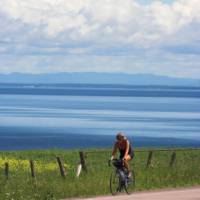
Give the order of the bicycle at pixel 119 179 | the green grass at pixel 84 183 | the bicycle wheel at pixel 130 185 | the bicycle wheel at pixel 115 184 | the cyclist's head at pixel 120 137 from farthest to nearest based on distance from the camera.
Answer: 1. the bicycle wheel at pixel 130 185
2. the bicycle wheel at pixel 115 184
3. the bicycle at pixel 119 179
4. the green grass at pixel 84 183
5. the cyclist's head at pixel 120 137

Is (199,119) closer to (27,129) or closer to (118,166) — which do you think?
(27,129)

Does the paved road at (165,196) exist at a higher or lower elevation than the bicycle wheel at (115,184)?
lower

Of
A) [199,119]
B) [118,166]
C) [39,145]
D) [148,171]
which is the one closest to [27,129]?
[39,145]

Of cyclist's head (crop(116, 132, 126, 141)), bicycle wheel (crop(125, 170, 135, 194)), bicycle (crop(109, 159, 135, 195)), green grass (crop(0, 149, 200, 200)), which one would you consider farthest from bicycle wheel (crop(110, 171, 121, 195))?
cyclist's head (crop(116, 132, 126, 141))

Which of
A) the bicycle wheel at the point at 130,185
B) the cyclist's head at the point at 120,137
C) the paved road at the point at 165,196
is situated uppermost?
the cyclist's head at the point at 120,137

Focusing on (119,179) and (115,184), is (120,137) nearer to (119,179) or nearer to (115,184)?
(119,179)

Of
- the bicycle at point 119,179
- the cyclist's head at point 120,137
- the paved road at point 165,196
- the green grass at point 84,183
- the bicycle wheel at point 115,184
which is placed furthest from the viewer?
the bicycle wheel at point 115,184

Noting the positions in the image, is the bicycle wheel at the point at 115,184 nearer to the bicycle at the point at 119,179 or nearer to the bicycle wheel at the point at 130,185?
the bicycle at the point at 119,179

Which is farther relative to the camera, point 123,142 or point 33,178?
point 33,178

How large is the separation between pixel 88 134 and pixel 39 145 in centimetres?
2013

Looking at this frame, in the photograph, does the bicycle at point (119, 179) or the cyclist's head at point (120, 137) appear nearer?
the cyclist's head at point (120, 137)

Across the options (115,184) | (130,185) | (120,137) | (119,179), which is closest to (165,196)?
(119,179)

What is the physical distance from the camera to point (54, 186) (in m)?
26.7

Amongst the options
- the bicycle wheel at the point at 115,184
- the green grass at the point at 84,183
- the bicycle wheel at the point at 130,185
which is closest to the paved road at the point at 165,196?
the bicycle wheel at the point at 130,185
